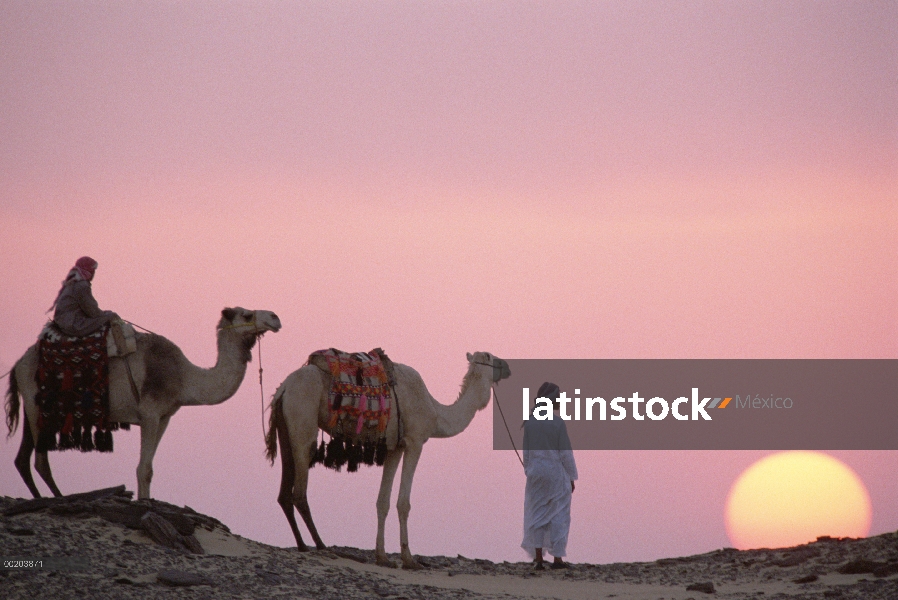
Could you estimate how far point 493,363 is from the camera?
18.2 metres

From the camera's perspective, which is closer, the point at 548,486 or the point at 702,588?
the point at 702,588

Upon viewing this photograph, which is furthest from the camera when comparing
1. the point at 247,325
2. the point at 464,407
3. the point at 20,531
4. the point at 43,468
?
the point at 464,407

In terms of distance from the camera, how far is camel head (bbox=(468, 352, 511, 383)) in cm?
1809

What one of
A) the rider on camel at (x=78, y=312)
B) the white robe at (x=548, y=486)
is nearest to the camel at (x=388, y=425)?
the white robe at (x=548, y=486)

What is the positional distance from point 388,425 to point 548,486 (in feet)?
9.30

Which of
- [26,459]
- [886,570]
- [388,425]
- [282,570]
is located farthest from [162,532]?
[886,570]

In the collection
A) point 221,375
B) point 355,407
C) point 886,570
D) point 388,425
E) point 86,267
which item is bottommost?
point 886,570

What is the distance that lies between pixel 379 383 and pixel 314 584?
389 centimetres

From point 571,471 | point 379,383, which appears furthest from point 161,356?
point 571,471

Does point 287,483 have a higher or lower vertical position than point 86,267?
lower

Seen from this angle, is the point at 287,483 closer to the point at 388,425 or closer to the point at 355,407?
the point at 355,407

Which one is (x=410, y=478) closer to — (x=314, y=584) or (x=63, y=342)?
(x=314, y=584)

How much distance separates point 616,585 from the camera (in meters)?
15.5

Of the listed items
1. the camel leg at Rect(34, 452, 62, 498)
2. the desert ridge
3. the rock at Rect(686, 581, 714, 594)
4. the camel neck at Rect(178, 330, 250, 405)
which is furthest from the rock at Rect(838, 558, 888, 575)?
the camel leg at Rect(34, 452, 62, 498)
